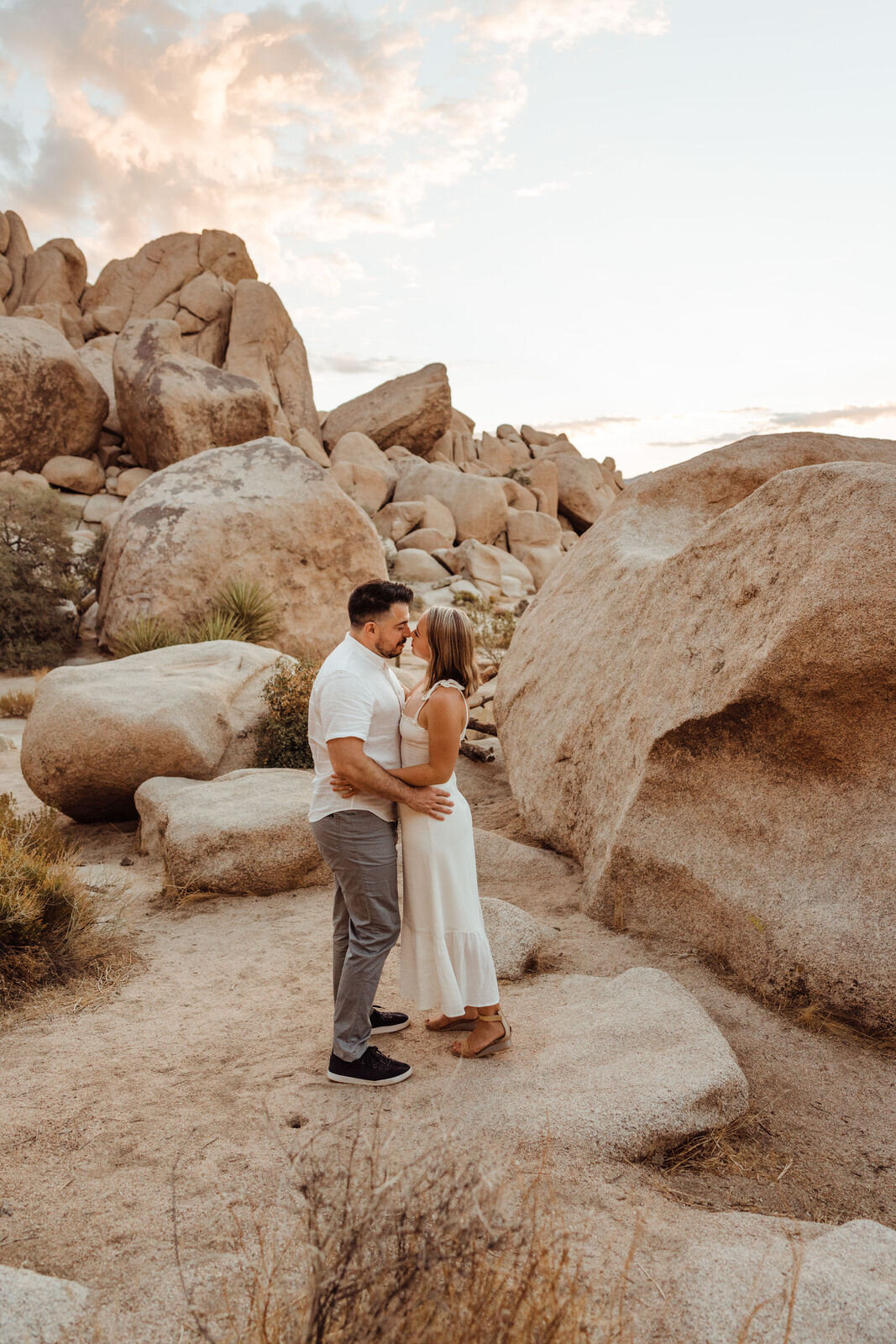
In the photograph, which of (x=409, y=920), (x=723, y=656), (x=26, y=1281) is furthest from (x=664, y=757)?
(x=26, y=1281)

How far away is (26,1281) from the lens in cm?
211

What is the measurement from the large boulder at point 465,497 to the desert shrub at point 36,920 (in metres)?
23.0

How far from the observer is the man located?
351 centimetres

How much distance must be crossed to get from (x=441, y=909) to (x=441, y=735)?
2.41ft

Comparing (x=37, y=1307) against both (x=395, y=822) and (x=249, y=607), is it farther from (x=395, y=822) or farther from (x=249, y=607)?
(x=249, y=607)

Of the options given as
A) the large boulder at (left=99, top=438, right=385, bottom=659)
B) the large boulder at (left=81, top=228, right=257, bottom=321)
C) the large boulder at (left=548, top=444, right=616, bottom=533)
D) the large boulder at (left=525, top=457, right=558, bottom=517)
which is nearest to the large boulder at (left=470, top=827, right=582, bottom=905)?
the large boulder at (left=99, top=438, right=385, bottom=659)

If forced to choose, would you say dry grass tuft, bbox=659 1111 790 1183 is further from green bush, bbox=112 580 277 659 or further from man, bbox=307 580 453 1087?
green bush, bbox=112 580 277 659

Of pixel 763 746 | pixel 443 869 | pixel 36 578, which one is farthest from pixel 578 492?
pixel 443 869

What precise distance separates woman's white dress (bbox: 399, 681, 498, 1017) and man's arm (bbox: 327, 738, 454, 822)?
0.31 ft

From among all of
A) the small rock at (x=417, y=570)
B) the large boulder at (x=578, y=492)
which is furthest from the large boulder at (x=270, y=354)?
the small rock at (x=417, y=570)

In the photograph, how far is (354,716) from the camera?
3.50 metres

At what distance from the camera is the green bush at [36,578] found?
13422 millimetres

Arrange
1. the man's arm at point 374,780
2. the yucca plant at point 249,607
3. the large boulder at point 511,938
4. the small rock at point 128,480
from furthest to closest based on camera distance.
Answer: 1. the small rock at point 128,480
2. the yucca plant at point 249,607
3. the large boulder at point 511,938
4. the man's arm at point 374,780

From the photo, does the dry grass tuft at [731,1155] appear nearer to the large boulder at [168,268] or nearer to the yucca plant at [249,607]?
the yucca plant at [249,607]
